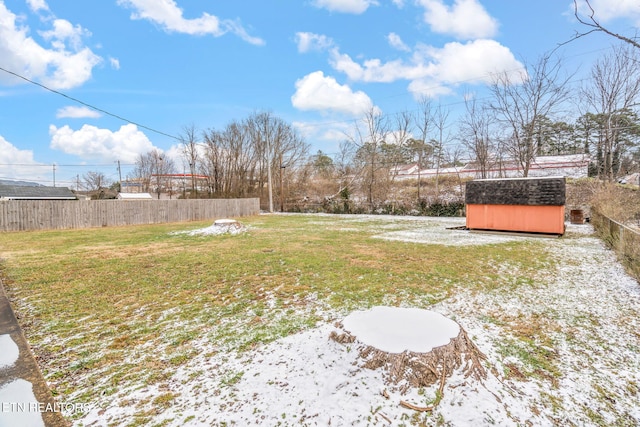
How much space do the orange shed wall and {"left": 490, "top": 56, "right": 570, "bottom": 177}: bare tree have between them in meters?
7.53

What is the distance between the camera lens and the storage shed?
10.1 m

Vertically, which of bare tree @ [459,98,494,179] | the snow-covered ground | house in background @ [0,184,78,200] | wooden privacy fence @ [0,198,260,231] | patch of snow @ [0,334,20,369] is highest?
bare tree @ [459,98,494,179]

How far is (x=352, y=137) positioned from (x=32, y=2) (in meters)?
21.0

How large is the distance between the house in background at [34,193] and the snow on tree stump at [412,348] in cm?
3549

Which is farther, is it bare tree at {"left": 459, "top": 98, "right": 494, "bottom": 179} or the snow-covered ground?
bare tree at {"left": 459, "top": 98, "right": 494, "bottom": 179}

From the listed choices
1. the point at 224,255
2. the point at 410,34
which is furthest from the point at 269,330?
the point at 410,34

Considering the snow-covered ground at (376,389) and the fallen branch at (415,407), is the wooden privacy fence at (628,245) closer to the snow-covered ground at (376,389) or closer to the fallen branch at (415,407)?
the snow-covered ground at (376,389)

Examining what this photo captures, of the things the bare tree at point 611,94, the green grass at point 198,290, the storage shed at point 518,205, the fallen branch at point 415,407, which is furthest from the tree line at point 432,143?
the fallen branch at point 415,407

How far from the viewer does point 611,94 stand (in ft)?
50.7

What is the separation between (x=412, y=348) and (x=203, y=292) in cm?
330

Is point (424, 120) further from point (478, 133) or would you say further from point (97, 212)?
point (97, 212)

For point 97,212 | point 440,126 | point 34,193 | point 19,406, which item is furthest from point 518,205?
point 34,193

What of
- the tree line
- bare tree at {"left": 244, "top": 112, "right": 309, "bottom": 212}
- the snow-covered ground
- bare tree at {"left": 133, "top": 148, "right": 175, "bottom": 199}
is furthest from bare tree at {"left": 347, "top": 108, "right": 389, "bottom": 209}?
bare tree at {"left": 133, "top": 148, "right": 175, "bottom": 199}

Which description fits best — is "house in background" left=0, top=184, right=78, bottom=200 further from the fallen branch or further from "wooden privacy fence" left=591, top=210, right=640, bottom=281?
"wooden privacy fence" left=591, top=210, right=640, bottom=281
